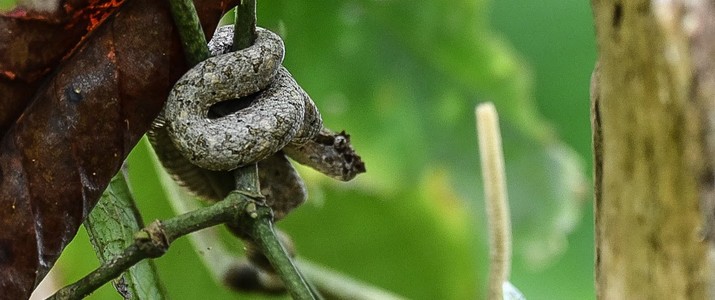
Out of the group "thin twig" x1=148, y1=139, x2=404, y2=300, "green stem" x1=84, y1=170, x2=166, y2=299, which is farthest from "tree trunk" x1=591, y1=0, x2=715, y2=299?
"thin twig" x1=148, y1=139, x2=404, y2=300

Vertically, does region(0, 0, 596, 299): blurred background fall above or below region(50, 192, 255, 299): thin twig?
below

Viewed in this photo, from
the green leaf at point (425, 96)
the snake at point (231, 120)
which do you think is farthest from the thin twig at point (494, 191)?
the green leaf at point (425, 96)

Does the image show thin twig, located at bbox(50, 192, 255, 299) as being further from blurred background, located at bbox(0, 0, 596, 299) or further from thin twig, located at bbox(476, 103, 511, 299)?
blurred background, located at bbox(0, 0, 596, 299)

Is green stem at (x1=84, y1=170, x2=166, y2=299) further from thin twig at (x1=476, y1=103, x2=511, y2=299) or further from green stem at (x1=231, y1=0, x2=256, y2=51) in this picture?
thin twig at (x1=476, y1=103, x2=511, y2=299)

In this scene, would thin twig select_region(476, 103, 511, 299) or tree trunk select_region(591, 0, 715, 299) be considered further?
thin twig select_region(476, 103, 511, 299)

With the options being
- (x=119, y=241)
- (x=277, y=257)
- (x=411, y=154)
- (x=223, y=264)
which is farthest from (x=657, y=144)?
(x=411, y=154)

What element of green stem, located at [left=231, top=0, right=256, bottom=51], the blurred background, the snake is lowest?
the blurred background

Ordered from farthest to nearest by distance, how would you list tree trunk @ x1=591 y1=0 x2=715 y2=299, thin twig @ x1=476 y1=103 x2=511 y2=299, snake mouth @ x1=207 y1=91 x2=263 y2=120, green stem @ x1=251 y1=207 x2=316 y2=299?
thin twig @ x1=476 y1=103 x2=511 y2=299 → snake mouth @ x1=207 y1=91 x2=263 y2=120 → green stem @ x1=251 y1=207 x2=316 y2=299 → tree trunk @ x1=591 y1=0 x2=715 y2=299

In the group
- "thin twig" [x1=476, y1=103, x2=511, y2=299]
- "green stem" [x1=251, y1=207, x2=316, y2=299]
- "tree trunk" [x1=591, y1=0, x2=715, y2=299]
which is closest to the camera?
"tree trunk" [x1=591, y1=0, x2=715, y2=299]
